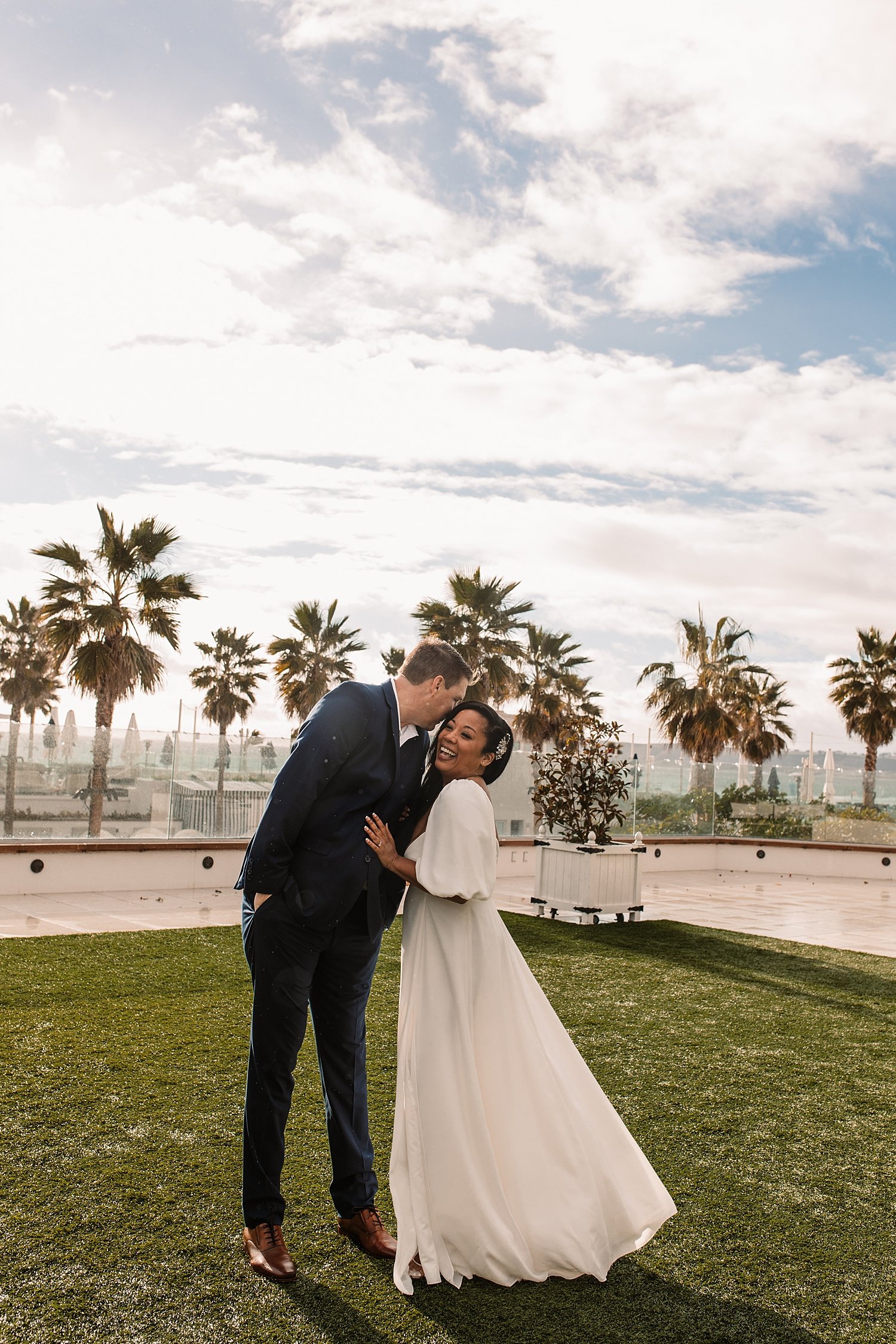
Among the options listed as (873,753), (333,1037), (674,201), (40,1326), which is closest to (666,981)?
(333,1037)

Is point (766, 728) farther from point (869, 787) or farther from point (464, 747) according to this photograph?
point (464, 747)

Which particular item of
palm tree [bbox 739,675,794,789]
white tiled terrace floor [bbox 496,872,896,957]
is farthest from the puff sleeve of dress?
palm tree [bbox 739,675,794,789]

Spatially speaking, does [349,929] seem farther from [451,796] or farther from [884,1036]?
[884,1036]

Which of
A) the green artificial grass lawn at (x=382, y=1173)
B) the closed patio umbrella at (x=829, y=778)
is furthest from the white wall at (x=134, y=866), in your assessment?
the closed patio umbrella at (x=829, y=778)

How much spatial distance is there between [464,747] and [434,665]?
10.4 inches

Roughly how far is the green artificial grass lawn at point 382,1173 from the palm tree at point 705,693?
17.2 metres

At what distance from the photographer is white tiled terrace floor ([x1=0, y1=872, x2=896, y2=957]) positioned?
381 inches

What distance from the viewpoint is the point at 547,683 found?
24422mm

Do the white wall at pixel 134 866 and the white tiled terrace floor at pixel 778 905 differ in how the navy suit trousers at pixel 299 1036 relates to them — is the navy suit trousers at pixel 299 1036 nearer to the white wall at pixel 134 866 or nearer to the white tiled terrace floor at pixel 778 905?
the white tiled terrace floor at pixel 778 905

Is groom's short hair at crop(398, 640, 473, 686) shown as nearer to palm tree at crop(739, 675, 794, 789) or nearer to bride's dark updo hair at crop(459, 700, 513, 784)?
bride's dark updo hair at crop(459, 700, 513, 784)

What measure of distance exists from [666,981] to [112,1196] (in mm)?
5365

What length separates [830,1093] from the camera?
5.04 metres

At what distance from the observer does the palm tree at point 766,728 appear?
27.0 metres

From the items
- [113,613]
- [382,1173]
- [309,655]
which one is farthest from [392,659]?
[382,1173]
